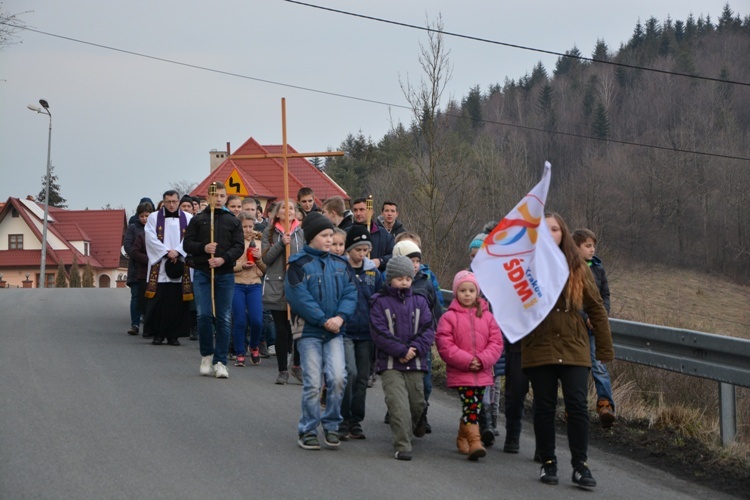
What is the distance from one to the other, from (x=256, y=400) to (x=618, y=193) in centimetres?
5929

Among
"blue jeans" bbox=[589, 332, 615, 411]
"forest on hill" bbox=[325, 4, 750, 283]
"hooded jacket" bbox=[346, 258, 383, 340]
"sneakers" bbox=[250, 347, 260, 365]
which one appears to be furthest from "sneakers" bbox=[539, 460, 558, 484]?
"forest on hill" bbox=[325, 4, 750, 283]

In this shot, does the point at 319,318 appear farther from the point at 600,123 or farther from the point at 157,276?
the point at 600,123

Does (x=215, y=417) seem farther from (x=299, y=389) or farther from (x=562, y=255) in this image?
(x=562, y=255)

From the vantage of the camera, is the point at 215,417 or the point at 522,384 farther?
the point at 215,417

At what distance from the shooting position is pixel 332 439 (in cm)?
803

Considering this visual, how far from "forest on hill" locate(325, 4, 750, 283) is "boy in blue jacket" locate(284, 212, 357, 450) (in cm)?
1505

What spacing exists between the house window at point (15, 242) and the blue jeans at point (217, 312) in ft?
253

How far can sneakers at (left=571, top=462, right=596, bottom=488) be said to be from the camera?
6957 millimetres

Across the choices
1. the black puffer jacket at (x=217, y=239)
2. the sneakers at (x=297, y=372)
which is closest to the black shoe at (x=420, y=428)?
the sneakers at (x=297, y=372)

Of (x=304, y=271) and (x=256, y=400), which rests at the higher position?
(x=304, y=271)

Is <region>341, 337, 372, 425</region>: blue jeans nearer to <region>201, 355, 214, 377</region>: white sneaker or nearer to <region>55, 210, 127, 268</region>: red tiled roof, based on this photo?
<region>201, 355, 214, 377</region>: white sneaker

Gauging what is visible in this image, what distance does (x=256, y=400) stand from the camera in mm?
10008

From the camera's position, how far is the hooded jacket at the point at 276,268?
11383 mm

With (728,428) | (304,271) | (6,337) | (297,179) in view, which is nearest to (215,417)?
(304,271)
